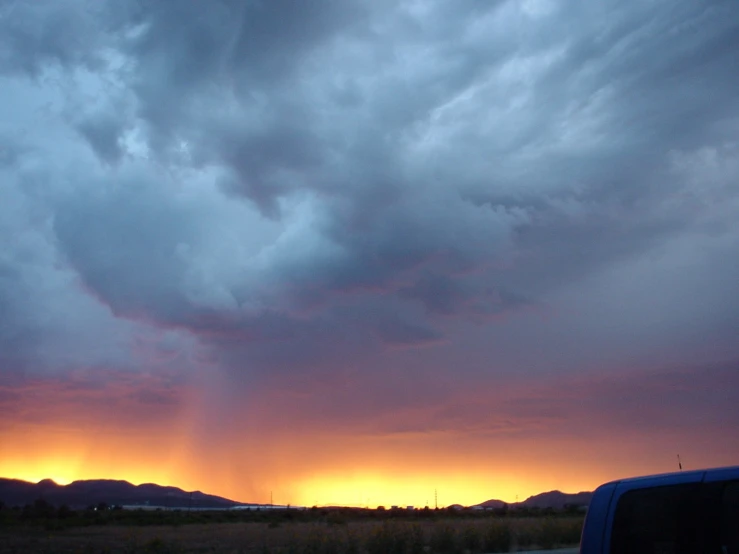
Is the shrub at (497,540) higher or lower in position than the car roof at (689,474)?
lower

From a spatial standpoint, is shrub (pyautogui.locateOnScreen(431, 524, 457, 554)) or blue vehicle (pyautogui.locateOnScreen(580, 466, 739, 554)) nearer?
blue vehicle (pyautogui.locateOnScreen(580, 466, 739, 554))

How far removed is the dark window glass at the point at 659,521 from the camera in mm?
5801

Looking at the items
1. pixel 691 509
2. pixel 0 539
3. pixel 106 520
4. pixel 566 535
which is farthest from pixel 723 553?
pixel 106 520

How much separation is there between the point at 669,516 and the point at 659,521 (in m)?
0.09

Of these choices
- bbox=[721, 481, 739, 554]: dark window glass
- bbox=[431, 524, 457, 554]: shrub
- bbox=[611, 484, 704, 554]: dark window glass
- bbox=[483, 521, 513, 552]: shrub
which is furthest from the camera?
bbox=[483, 521, 513, 552]: shrub

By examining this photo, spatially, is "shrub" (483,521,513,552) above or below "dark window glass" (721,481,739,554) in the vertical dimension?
below

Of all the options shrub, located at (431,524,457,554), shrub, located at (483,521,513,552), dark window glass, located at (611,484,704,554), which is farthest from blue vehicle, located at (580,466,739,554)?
shrub, located at (483,521,513,552)

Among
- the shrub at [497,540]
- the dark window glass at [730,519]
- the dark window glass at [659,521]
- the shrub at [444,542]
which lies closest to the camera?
the dark window glass at [730,519]

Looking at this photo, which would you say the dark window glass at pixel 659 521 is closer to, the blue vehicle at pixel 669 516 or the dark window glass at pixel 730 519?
the blue vehicle at pixel 669 516

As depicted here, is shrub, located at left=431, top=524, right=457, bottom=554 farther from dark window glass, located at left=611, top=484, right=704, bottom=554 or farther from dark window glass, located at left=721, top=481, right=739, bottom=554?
dark window glass, located at left=721, top=481, right=739, bottom=554

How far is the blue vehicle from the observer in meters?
5.72

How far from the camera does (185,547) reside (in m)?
40.3

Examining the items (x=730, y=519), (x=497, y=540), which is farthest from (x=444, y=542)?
(x=730, y=519)

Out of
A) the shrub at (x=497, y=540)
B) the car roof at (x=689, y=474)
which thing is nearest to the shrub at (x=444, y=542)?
the shrub at (x=497, y=540)
